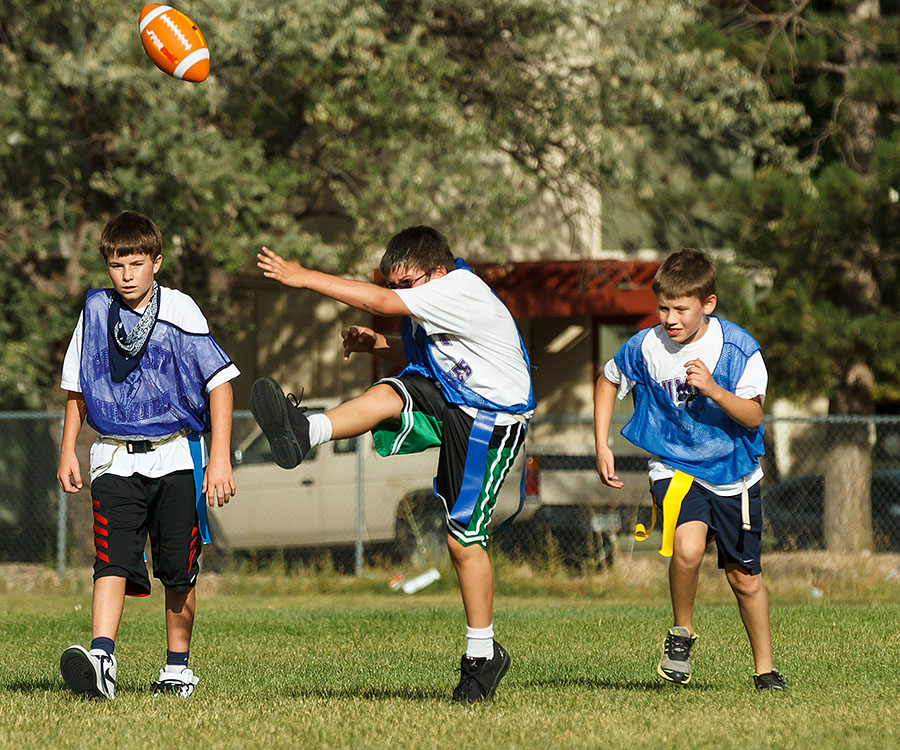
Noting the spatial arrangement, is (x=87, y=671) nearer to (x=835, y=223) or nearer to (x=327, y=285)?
(x=327, y=285)

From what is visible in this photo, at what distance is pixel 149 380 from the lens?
5.69 m

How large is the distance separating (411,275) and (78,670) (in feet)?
6.71

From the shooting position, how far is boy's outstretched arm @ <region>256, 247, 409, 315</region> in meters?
5.14

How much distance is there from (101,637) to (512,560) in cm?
851

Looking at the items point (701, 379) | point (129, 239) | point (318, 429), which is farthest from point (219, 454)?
point (701, 379)

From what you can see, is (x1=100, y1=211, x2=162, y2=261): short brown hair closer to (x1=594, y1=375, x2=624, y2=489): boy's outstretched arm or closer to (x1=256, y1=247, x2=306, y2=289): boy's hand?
(x1=256, y1=247, x2=306, y2=289): boy's hand

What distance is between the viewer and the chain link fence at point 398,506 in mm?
13789

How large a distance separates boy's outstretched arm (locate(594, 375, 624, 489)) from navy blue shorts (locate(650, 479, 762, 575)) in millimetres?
222

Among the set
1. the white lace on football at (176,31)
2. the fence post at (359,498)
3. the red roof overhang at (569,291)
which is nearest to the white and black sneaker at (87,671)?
the white lace on football at (176,31)

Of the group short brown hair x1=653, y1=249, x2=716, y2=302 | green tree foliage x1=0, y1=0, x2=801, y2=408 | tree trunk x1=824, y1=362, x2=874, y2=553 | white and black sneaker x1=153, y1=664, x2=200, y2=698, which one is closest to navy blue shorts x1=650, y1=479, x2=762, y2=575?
short brown hair x1=653, y1=249, x2=716, y2=302

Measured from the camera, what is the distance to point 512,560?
45.3 ft

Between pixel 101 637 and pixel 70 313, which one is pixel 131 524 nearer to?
pixel 101 637

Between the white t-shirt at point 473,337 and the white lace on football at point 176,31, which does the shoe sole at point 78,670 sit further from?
the white lace on football at point 176,31

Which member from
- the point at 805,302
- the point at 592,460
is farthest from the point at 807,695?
the point at 805,302
